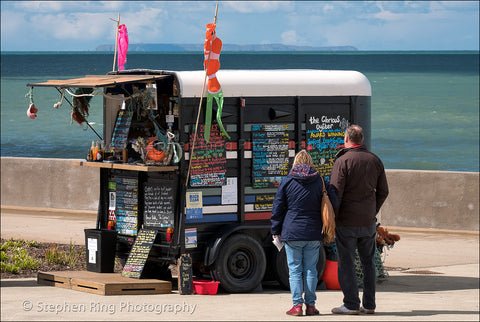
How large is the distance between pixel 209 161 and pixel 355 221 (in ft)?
7.84

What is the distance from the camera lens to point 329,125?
38.4 feet

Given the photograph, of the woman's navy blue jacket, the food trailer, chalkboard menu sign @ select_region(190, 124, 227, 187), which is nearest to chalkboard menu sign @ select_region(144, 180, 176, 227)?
the food trailer

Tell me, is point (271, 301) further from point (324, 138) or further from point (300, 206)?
point (324, 138)

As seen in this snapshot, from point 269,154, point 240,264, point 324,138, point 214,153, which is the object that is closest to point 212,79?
point 214,153

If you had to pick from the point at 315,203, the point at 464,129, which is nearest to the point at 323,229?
the point at 315,203

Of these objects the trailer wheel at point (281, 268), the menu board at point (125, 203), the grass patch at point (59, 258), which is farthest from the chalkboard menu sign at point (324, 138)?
the grass patch at point (59, 258)

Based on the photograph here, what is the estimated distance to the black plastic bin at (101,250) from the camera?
11344 mm

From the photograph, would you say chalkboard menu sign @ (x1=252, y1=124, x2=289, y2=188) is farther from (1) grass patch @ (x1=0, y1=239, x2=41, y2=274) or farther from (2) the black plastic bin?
(1) grass patch @ (x1=0, y1=239, x2=41, y2=274)

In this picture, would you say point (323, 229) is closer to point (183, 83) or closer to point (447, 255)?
point (183, 83)

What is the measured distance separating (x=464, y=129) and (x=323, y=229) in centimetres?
5300

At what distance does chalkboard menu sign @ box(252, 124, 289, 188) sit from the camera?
1127 centimetres

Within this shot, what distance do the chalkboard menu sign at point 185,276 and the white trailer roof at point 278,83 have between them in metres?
1.82

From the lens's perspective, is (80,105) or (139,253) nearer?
(139,253)

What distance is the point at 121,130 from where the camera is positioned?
11.8 m
